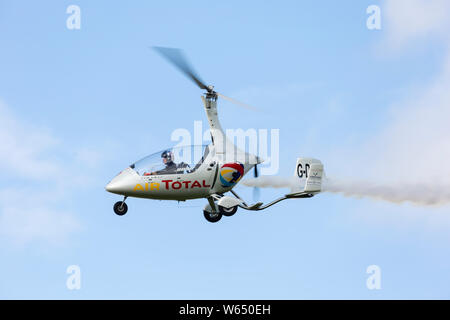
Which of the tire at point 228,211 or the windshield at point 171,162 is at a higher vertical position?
the windshield at point 171,162

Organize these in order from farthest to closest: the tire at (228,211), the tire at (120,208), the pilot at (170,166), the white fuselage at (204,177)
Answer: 1. the tire at (228,211)
2. the tire at (120,208)
3. the pilot at (170,166)
4. the white fuselage at (204,177)

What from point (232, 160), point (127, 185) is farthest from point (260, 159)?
point (127, 185)

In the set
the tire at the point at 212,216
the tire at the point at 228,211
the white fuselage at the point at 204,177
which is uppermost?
the white fuselage at the point at 204,177

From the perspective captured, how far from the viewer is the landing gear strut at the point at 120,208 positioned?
2078 inches

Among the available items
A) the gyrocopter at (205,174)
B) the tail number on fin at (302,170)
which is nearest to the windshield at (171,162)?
the gyrocopter at (205,174)

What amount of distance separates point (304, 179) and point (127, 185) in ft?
23.9

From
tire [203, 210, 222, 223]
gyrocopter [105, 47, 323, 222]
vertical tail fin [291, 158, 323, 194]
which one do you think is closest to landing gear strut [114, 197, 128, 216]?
gyrocopter [105, 47, 323, 222]

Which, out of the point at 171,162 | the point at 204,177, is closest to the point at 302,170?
the point at 204,177

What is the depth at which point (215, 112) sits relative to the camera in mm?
53969

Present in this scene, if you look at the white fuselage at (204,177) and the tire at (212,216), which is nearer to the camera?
the white fuselage at (204,177)

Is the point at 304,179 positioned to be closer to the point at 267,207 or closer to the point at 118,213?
the point at 267,207

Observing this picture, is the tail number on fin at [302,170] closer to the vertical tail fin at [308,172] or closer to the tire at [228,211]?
the vertical tail fin at [308,172]

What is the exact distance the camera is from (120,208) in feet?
173

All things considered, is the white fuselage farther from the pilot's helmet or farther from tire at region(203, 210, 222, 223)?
tire at region(203, 210, 222, 223)
